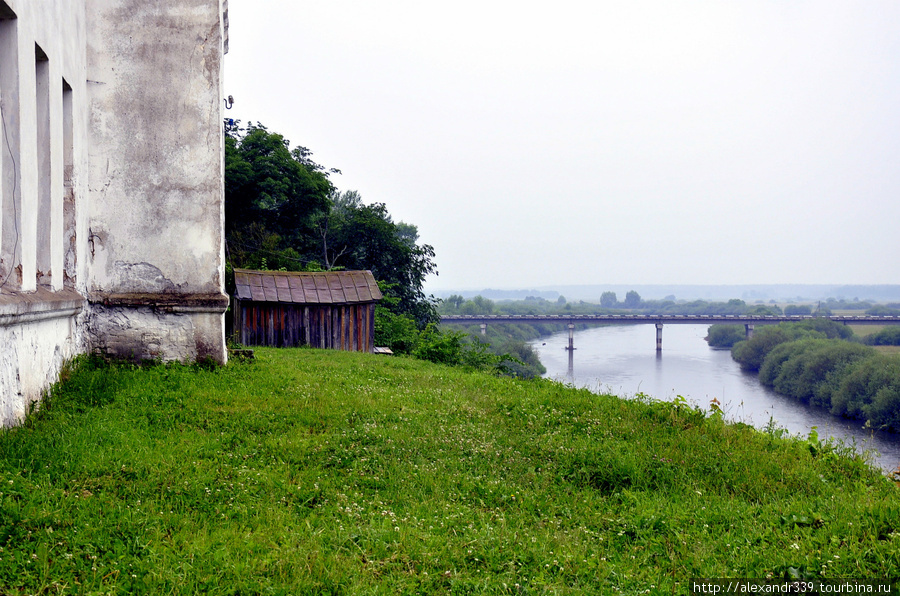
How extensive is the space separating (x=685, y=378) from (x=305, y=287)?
2645cm

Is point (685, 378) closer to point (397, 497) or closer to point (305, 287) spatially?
point (305, 287)

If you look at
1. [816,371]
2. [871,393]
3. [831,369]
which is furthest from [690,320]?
[871,393]

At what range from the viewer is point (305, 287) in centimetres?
1513

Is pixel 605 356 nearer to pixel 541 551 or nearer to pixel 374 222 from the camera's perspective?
pixel 374 222

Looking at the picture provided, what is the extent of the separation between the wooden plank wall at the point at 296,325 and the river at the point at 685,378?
5877 millimetres

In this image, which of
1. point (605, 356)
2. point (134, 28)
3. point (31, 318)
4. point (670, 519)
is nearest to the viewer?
point (670, 519)

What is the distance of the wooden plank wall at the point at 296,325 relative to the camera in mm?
A: 14547

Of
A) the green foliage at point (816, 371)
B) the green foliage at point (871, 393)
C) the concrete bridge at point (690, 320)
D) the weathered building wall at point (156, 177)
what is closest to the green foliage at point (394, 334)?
the weathered building wall at point (156, 177)

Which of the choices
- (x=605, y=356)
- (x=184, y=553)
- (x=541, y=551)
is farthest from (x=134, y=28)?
(x=605, y=356)

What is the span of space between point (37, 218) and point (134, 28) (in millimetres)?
3312

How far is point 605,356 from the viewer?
51.2m

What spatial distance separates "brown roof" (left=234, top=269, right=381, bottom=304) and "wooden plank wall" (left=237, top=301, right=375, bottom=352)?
19 cm

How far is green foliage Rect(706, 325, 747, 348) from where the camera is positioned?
51800mm

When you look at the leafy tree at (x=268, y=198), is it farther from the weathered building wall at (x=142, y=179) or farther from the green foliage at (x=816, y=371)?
the green foliage at (x=816, y=371)
